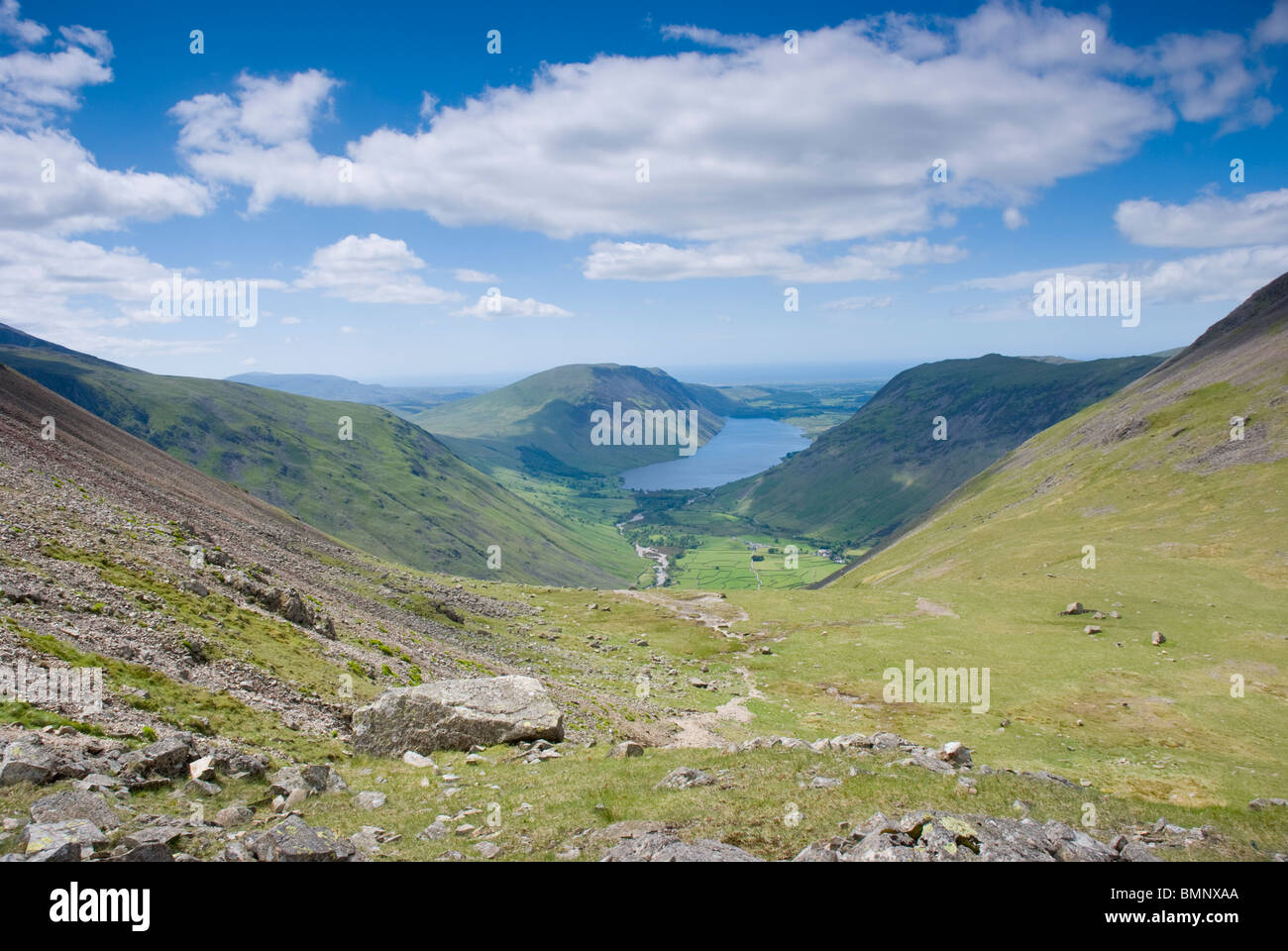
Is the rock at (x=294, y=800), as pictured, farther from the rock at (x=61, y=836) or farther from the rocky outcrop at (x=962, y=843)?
the rocky outcrop at (x=962, y=843)

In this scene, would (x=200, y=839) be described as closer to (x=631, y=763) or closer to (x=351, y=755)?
(x=351, y=755)

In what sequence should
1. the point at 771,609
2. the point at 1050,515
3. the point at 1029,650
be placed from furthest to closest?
the point at 1050,515
the point at 771,609
the point at 1029,650


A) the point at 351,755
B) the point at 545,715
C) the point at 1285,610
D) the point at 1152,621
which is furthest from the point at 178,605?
the point at 1285,610

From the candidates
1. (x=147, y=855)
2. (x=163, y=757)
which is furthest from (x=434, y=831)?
(x=163, y=757)

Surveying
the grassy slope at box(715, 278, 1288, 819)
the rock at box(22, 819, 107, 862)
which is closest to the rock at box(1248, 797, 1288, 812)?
the grassy slope at box(715, 278, 1288, 819)

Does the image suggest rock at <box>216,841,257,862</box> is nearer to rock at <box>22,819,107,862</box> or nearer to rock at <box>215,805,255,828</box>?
rock at <box>22,819,107,862</box>

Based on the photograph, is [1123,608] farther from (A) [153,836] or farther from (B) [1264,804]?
(A) [153,836]
